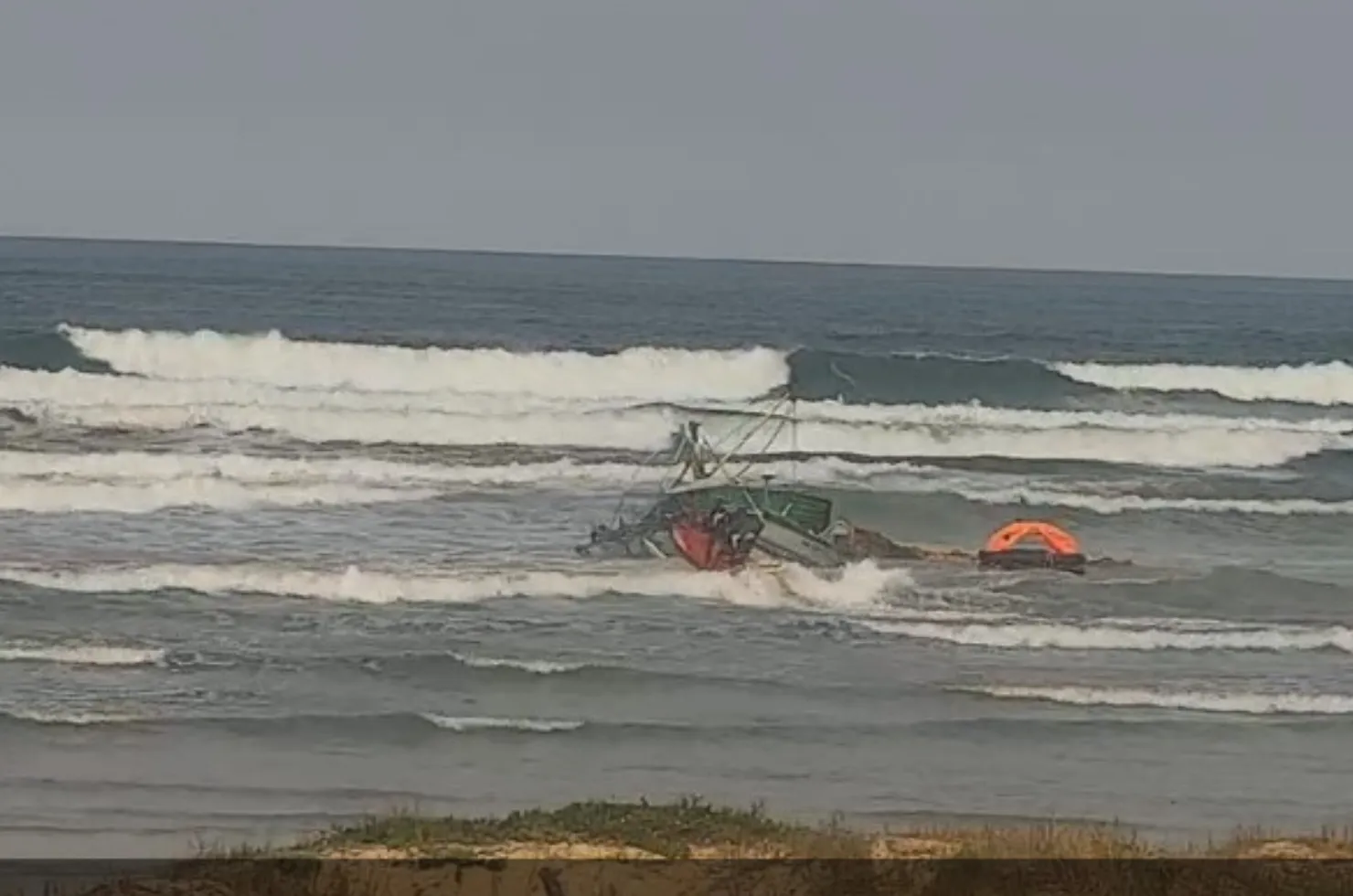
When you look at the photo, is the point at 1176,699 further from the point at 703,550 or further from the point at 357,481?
the point at 357,481

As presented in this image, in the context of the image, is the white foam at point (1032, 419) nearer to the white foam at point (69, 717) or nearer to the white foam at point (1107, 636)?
the white foam at point (1107, 636)

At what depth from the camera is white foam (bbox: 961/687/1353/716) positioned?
189 centimetres

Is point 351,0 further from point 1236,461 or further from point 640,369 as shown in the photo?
point 1236,461

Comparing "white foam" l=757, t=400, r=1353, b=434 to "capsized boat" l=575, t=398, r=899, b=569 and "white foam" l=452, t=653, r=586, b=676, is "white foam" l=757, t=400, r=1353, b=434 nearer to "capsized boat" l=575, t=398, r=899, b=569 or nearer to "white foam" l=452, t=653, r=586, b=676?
"capsized boat" l=575, t=398, r=899, b=569

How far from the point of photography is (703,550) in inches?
71.9

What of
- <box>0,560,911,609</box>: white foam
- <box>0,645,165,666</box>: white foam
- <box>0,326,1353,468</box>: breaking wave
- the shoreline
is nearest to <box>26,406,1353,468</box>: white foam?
<box>0,326,1353,468</box>: breaking wave

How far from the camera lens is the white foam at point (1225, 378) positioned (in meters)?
1.79

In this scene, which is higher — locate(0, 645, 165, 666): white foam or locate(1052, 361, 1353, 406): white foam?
locate(1052, 361, 1353, 406): white foam

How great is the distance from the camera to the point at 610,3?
1.76m

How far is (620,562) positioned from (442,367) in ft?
0.89

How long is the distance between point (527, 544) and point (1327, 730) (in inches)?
35.3

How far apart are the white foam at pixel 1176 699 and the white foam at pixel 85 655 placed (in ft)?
2.84

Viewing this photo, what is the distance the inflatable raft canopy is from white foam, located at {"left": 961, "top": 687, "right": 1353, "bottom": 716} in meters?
0.13

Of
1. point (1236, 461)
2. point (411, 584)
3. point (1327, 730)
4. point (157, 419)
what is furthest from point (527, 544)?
point (1327, 730)
